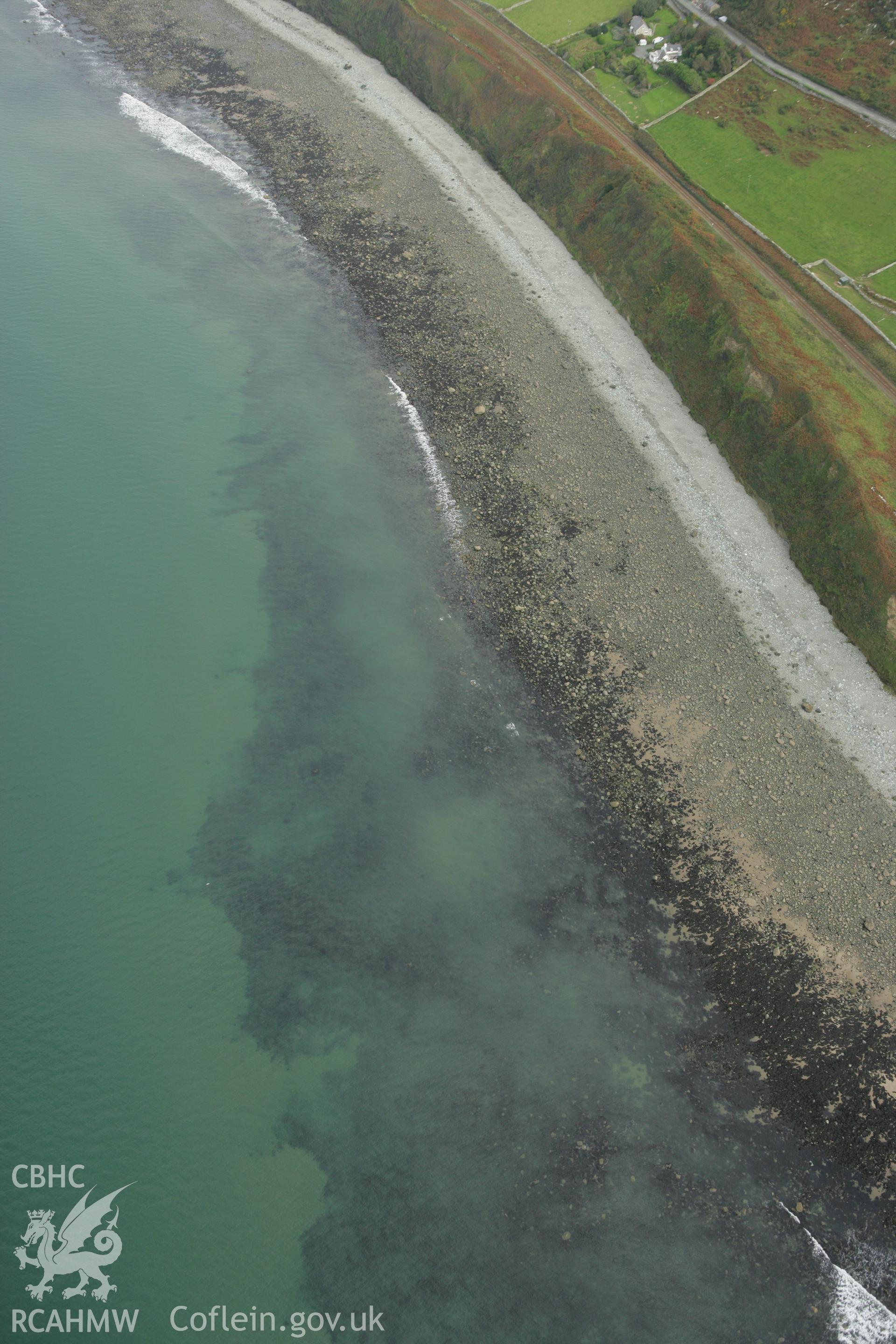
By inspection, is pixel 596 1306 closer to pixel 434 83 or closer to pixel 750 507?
pixel 750 507

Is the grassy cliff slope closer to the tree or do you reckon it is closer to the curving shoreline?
the curving shoreline

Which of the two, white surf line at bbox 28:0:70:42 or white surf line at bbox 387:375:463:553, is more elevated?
white surf line at bbox 28:0:70:42

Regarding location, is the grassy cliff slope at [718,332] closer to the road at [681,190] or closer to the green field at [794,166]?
the road at [681,190]

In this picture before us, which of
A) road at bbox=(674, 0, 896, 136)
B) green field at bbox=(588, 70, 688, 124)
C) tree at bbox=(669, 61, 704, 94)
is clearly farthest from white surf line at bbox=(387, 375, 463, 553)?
road at bbox=(674, 0, 896, 136)

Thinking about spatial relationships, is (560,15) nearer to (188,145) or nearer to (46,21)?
(188,145)

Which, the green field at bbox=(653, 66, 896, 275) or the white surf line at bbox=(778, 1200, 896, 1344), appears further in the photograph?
the green field at bbox=(653, 66, 896, 275)

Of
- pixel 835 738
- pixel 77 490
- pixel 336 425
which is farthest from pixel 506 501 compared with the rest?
pixel 77 490
